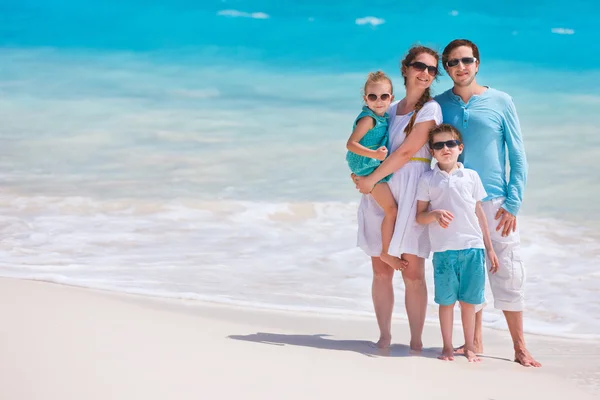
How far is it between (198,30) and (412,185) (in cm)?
2053

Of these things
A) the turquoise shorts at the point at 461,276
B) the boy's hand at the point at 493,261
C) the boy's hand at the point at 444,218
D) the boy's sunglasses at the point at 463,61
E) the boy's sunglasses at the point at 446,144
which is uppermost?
the boy's sunglasses at the point at 463,61

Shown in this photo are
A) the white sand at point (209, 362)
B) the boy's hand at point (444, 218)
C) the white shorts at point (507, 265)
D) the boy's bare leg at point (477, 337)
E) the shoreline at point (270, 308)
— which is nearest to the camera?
the white sand at point (209, 362)

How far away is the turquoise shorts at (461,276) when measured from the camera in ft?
12.9

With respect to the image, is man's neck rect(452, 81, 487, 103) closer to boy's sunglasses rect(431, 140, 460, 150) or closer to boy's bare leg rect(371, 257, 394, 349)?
boy's sunglasses rect(431, 140, 460, 150)

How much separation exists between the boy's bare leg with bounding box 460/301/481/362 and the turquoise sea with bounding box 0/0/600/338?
130 cm

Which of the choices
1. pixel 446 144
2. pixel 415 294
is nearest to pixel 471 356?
pixel 415 294

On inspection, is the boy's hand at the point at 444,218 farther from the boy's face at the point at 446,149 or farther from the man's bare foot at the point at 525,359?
the man's bare foot at the point at 525,359

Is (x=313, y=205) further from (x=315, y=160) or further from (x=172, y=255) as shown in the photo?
(x=315, y=160)

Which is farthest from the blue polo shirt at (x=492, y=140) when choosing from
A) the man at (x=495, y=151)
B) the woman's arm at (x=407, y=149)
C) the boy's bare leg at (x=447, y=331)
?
the boy's bare leg at (x=447, y=331)

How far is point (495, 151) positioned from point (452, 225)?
458 millimetres

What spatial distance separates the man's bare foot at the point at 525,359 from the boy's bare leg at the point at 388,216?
2.46ft

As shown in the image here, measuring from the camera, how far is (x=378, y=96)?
398cm

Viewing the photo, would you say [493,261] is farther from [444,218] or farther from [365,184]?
[365,184]

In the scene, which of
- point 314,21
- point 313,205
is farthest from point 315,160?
point 314,21
